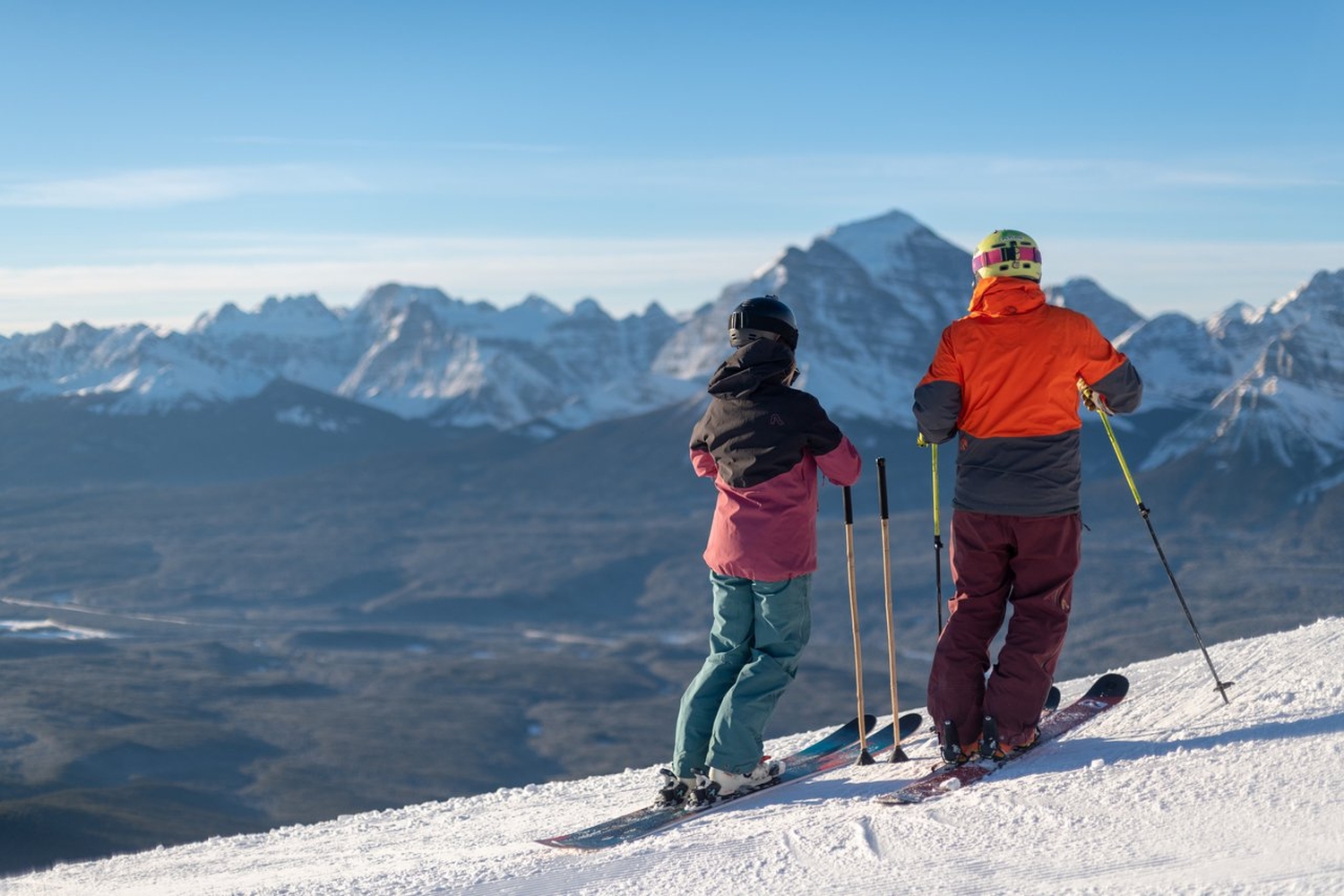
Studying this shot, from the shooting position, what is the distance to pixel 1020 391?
7.61 metres

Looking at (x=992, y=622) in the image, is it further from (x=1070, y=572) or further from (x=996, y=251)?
(x=996, y=251)

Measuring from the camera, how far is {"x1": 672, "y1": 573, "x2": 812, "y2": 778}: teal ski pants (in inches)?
309

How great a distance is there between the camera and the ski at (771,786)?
7.75m

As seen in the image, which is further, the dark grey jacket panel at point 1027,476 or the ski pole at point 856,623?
the ski pole at point 856,623

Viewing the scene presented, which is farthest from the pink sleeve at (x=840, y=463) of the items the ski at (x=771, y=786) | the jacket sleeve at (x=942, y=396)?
the ski at (x=771, y=786)

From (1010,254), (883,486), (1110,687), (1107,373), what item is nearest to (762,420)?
(883,486)

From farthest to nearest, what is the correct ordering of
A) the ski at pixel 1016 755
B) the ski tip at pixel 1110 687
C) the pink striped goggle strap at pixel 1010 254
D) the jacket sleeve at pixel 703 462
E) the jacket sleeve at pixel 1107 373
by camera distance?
the ski tip at pixel 1110 687, the jacket sleeve at pixel 703 462, the pink striped goggle strap at pixel 1010 254, the jacket sleeve at pixel 1107 373, the ski at pixel 1016 755

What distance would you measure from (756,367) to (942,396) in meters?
1.11

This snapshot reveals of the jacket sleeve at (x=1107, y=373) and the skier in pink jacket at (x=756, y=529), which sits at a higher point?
the jacket sleeve at (x=1107, y=373)

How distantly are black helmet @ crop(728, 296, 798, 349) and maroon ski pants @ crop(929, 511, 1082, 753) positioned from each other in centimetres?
150

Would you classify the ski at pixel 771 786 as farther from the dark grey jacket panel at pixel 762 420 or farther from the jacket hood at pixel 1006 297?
the jacket hood at pixel 1006 297

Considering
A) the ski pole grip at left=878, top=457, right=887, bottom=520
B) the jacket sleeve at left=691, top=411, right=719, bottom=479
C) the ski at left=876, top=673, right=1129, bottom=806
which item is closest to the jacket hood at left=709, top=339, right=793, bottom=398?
the jacket sleeve at left=691, top=411, right=719, bottom=479

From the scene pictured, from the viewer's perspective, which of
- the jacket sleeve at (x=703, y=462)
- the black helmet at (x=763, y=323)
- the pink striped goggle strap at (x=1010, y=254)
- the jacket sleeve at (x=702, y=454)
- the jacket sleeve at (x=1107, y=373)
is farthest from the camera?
the jacket sleeve at (x=703, y=462)

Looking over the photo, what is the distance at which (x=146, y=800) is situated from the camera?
112 meters
